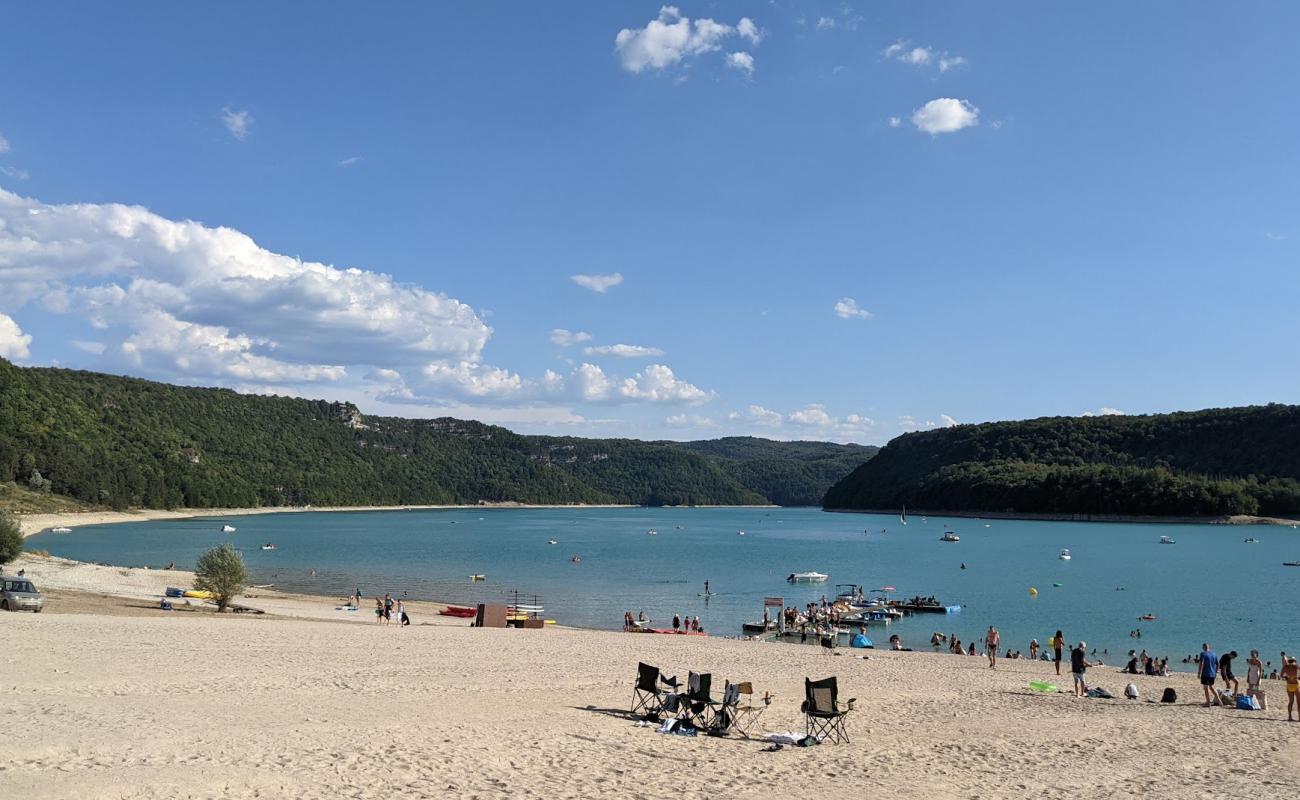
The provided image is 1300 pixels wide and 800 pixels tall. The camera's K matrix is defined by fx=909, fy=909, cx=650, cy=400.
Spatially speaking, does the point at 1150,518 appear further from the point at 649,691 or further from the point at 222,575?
the point at 649,691

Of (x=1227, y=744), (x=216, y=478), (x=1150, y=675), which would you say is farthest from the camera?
(x=216, y=478)

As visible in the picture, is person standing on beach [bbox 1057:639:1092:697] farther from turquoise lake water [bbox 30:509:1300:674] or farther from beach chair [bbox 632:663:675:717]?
turquoise lake water [bbox 30:509:1300:674]

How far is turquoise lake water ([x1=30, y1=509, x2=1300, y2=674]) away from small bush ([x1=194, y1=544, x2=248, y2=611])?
14371 millimetres

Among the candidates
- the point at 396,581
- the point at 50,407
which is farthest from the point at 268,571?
the point at 50,407

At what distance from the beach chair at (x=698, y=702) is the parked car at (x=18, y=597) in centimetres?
2167

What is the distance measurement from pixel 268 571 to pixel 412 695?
2097 inches

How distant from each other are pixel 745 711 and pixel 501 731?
427 centimetres

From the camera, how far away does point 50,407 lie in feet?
480

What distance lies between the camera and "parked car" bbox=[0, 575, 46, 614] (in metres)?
25.9

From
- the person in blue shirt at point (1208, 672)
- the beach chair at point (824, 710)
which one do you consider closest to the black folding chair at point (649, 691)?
the beach chair at point (824, 710)

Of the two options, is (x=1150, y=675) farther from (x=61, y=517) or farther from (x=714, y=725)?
(x=61, y=517)

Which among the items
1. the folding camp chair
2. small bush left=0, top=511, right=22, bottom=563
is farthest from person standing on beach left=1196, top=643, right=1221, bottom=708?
small bush left=0, top=511, right=22, bottom=563

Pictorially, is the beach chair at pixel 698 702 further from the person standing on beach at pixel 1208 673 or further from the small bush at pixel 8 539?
the small bush at pixel 8 539

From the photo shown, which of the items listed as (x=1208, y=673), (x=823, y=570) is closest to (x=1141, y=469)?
(x=823, y=570)
